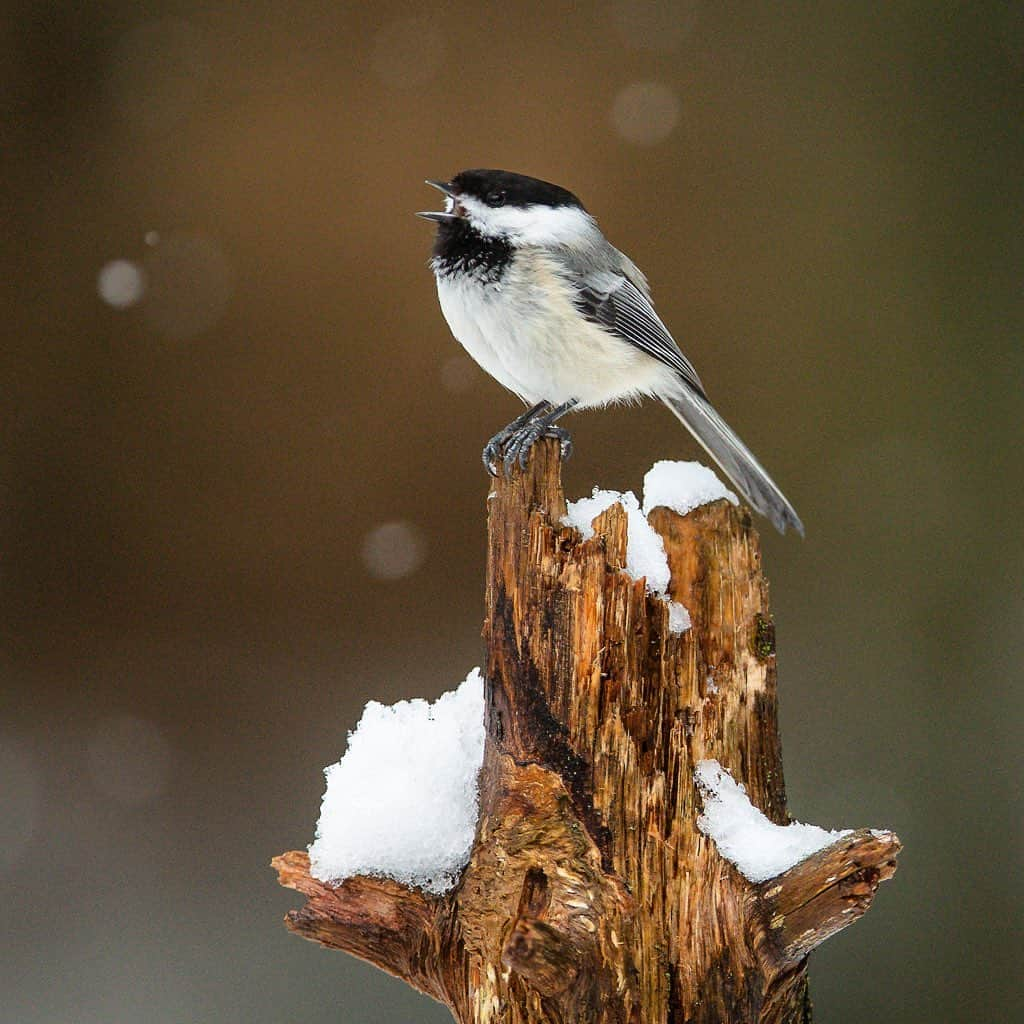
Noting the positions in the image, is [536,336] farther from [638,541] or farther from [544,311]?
[638,541]

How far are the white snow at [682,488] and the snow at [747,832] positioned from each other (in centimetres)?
35

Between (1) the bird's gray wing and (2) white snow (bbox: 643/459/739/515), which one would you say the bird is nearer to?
(1) the bird's gray wing

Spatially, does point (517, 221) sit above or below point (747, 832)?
above

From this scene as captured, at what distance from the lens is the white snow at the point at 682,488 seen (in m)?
1.48

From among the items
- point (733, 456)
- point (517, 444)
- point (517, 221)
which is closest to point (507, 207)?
point (517, 221)

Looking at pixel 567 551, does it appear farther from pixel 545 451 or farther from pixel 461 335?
pixel 461 335

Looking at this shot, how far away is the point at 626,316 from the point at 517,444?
44 cm

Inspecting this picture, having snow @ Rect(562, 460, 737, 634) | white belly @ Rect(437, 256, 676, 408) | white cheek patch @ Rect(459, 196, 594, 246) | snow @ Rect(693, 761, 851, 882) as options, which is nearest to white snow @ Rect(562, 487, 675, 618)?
snow @ Rect(562, 460, 737, 634)

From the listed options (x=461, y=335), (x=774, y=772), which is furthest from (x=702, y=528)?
(x=461, y=335)

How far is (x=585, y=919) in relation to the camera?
1.23m

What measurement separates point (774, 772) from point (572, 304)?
0.81 m

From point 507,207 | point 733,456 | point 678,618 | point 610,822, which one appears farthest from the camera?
point 733,456

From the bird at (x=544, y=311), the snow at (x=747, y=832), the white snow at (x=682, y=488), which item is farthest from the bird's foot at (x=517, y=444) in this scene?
the snow at (x=747, y=832)

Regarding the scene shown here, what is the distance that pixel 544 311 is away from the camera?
176cm
